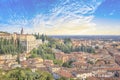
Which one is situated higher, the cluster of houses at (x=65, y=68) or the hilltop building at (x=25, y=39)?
the hilltop building at (x=25, y=39)

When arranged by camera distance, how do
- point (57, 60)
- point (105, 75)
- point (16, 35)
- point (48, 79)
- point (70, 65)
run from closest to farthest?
point (48, 79) → point (105, 75) → point (70, 65) → point (57, 60) → point (16, 35)

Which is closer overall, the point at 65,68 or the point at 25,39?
the point at 65,68

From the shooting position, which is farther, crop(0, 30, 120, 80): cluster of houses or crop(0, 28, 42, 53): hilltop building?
crop(0, 28, 42, 53): hilltop building

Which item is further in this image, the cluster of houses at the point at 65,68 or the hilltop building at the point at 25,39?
the hilltop building at the point at 25,39

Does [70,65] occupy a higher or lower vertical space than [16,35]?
lower

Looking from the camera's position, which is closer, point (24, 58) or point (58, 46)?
point (24, 58)

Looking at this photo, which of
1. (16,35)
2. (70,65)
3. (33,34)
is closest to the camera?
(70,65)

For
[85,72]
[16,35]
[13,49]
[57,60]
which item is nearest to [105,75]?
[85,72]

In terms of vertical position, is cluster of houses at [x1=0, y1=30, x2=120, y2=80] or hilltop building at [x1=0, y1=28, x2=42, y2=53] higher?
hilltop building at [x1=0, y1=28, x2=42, y2=53]

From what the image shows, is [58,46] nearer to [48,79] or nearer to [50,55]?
[50,55]

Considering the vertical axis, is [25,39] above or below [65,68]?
above
